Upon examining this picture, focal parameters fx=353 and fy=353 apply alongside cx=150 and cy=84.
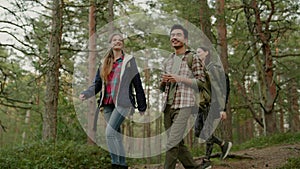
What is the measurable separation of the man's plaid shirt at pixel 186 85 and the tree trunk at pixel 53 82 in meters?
5.38

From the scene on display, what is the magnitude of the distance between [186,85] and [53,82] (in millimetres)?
5803

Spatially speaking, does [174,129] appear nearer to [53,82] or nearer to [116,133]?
[116,133]

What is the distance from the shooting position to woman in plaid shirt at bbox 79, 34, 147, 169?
15.3ft

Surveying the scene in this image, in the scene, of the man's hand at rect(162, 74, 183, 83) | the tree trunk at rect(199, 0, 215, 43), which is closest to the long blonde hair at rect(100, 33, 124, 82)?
the man's hand at rect(162, 74, 183, 83)

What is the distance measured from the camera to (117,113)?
464 centimetres

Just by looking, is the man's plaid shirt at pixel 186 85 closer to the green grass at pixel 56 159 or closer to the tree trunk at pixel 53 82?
the green grass at pixel 56 159

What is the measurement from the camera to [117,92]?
4703mm

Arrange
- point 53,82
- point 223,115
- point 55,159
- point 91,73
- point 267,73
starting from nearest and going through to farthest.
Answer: point 223,115 → point 55,159 → point 53,82 → point 267,73 → point 91,73

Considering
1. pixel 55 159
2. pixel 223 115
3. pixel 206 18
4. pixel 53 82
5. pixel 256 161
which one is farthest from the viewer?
pixel 206 18

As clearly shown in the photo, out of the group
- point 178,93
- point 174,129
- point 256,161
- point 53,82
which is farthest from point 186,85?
point 53,82

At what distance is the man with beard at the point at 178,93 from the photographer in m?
4.32

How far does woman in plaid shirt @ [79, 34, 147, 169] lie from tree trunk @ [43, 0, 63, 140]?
4715 mm

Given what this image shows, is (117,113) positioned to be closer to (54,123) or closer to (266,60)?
(54,123)

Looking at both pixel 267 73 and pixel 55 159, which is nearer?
pixel 55 159
